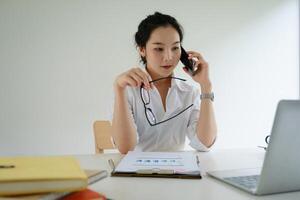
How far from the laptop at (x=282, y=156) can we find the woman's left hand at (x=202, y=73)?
0.77 metres

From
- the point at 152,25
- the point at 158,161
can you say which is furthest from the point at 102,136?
the point at 158,161

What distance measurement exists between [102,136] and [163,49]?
0.62 metres

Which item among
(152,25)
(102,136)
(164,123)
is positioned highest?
(152,25)

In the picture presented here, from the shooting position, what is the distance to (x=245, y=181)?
72 centimetres

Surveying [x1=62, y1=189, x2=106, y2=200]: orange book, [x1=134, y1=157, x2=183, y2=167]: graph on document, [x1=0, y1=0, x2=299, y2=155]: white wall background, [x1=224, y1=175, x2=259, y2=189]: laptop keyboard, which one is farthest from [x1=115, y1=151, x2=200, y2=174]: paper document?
[x1=0, y1=0, x2=299, y2=155]: white wall background

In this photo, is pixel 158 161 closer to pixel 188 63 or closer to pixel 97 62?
pixel 188 63

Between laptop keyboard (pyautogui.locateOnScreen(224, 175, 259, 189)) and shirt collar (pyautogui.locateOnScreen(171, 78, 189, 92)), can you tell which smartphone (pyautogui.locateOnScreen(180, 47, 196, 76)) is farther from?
laptop keyboard (pyautogui.locateOnScreen(224, 175, 259, 189))

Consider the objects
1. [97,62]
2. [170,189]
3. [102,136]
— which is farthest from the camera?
[97,62]

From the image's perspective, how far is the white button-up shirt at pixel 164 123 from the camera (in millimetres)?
1470

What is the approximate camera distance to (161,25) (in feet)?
4.84

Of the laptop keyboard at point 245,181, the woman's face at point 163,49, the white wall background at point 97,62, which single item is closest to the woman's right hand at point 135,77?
the woman's face at point 163,49

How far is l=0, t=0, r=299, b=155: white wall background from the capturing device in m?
2.36

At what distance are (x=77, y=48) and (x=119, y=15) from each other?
0.44m

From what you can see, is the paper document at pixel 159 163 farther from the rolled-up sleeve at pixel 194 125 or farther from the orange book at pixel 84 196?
the rolled-up sleeve at pixel 194 125
